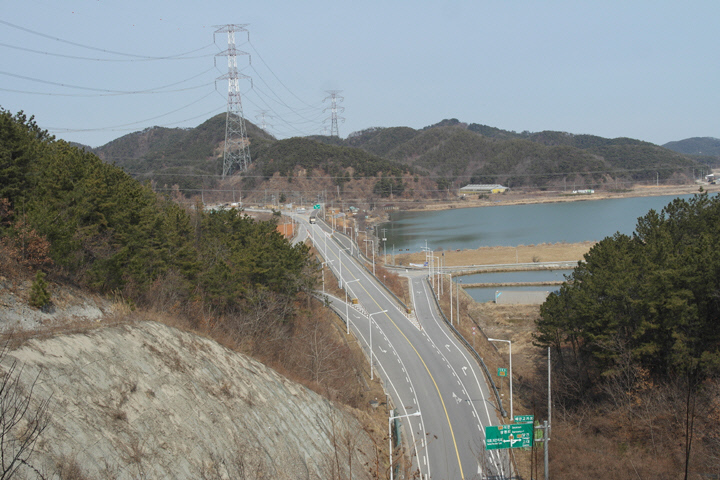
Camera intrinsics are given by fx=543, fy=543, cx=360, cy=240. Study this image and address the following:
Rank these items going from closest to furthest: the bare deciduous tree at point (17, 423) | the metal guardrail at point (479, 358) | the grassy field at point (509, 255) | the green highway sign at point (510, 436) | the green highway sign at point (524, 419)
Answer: the bare deciduous tree at point (17, 423)
the green highway sign at point (510, 436)
the green highway sign at point (524, 419)
the metal guardrail at point (479, 358)
the grassy field at point (509, 255)

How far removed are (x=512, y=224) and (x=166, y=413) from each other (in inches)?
3732

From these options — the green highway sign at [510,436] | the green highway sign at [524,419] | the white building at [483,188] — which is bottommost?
the green highway sign at [510,436]

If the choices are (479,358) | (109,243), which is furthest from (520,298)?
(109,243)

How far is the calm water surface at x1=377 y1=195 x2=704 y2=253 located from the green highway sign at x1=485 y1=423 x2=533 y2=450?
48.2 meters

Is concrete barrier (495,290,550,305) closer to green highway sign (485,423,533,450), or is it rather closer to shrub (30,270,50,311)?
Answer: green highway sign (485,423,533,450)

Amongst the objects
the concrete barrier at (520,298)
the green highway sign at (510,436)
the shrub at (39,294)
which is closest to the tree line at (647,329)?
the green highway sign at (510,436)

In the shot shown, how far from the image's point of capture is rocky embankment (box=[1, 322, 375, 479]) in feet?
29.5

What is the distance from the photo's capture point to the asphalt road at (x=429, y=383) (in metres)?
19.1

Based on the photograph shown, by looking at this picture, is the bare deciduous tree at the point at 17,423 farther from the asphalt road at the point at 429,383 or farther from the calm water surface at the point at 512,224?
the calm water surface at the point at 512,224

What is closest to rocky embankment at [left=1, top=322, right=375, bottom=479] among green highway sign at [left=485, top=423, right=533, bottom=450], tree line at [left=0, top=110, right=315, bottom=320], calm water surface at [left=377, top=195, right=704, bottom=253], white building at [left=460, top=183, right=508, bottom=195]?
green highway sign at [left=485, top=423, right=533, bottom=450]

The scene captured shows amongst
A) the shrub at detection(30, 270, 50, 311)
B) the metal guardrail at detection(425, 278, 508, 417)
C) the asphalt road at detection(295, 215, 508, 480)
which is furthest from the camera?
the metal guardrail at detection(425, 278, 508, 417)

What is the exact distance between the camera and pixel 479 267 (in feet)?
199

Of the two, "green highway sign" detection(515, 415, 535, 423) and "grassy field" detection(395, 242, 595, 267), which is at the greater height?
"grassy field" detection(395, 242, 595, 267)

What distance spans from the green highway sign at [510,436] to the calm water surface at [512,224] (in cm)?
4819
